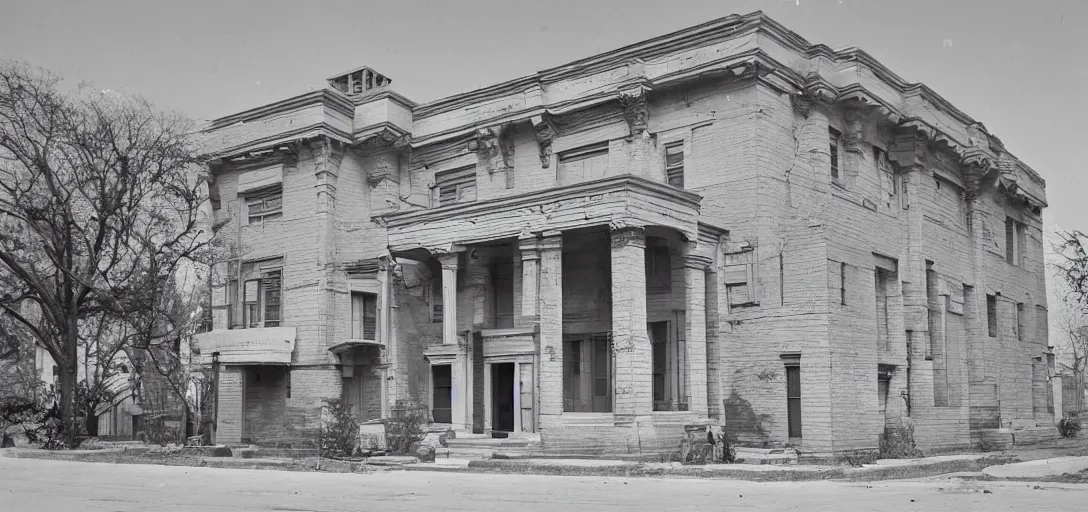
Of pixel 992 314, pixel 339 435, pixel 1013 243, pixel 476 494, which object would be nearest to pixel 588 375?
pixel 339 435

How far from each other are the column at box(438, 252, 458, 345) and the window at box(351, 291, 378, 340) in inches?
225

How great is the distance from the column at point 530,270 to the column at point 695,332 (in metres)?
3.76

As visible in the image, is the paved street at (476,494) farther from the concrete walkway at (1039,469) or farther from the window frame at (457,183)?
the window frame at (457,183)

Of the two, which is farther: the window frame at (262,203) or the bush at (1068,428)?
the bush at (1068,428)

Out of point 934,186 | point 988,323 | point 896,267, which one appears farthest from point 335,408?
point 988,323

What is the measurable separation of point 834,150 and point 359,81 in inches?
666

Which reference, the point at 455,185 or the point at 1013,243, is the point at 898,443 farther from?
the point at 1013,243

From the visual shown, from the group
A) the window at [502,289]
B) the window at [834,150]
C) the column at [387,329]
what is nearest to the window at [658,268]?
the window at [502,289]

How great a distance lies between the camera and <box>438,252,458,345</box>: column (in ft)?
88.5

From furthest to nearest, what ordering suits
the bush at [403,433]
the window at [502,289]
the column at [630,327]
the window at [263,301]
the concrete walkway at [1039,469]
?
the window at [263,301] → the window at [502,289] → the bush at [403,433] → the column at [630,327] → the concrete walkway at [1039,469]

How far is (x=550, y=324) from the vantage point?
80.0ft

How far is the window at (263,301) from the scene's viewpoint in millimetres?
33188

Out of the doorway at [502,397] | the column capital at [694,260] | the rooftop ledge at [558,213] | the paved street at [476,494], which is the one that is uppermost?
the rooftop ledge at [558,213]

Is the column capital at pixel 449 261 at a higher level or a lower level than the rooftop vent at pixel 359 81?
lower
